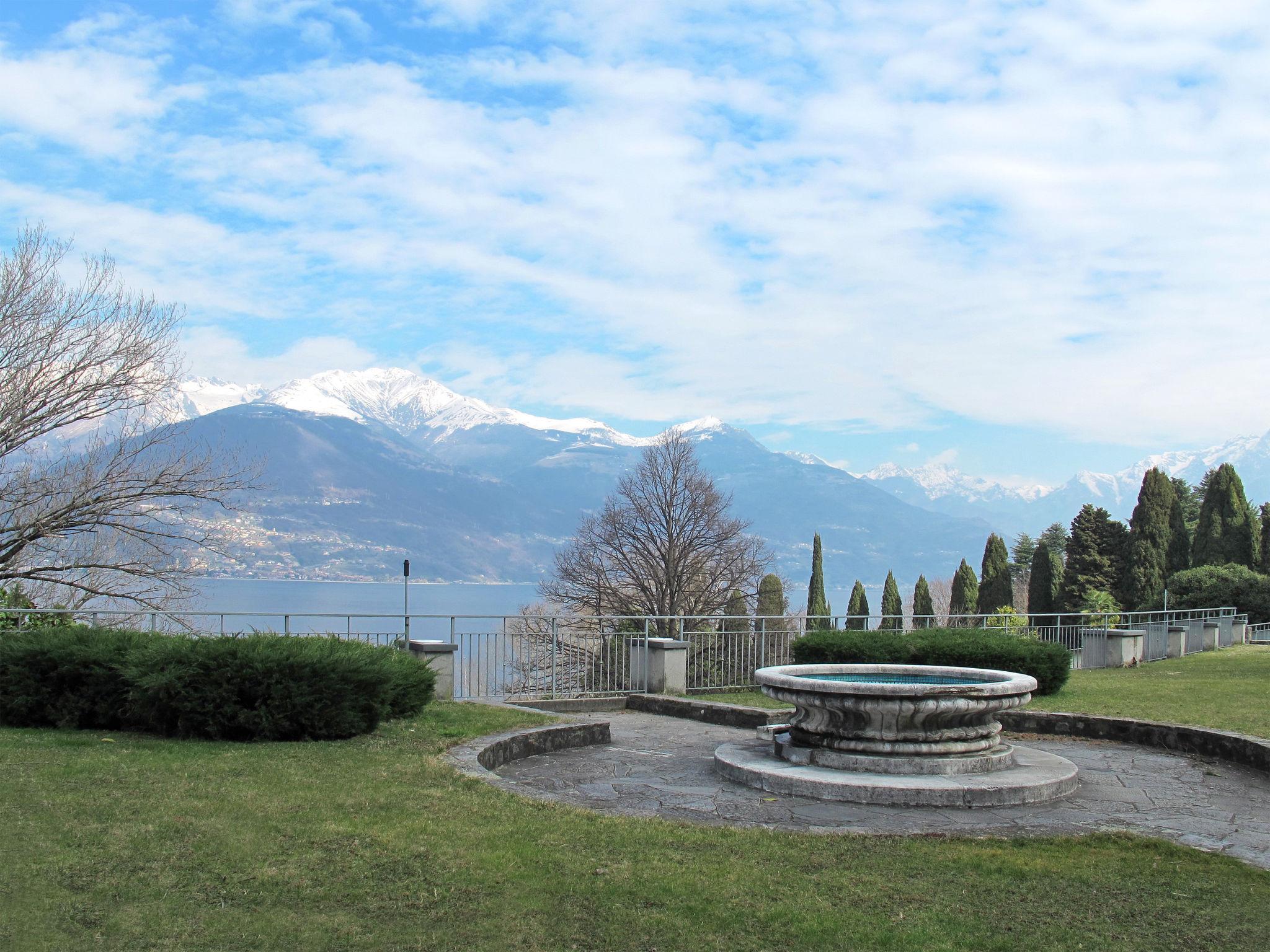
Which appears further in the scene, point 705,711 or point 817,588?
point 817,588

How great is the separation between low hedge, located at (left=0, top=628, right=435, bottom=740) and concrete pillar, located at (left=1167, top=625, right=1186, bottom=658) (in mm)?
22682

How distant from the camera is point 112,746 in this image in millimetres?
8703

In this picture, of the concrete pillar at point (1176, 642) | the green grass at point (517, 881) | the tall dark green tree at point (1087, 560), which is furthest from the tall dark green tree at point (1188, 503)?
the green grass at point (517, 881)

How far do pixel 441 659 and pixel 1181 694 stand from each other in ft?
36.3

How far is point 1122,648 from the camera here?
22.8m

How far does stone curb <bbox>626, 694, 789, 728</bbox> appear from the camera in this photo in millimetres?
12266

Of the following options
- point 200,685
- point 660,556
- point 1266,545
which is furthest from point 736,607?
point 200,685

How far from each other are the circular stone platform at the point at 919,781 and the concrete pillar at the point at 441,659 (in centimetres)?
565

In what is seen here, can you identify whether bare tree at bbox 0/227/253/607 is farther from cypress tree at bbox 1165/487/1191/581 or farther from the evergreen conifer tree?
cypress tree at bbox 1165/487/1191/581

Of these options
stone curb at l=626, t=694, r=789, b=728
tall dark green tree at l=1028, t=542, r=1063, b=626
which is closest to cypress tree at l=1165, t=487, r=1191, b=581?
tall dark green tree at l=1028, t=542, r=1063, b=626

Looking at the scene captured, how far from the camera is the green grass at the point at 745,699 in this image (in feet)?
48.2

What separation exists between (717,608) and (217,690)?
34.3m

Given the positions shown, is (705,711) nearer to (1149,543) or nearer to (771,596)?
(771,596)

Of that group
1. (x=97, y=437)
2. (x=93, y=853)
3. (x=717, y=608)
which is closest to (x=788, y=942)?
(x=93, y=853)
